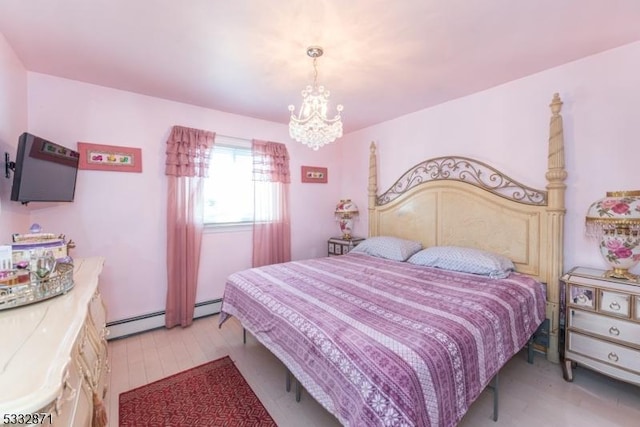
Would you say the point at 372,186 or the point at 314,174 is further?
the point at 314,174

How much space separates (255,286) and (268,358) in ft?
2.41

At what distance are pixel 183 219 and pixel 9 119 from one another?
1.48m

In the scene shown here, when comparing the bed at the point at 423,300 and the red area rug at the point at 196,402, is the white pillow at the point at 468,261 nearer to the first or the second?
the bed at the point at 423,300

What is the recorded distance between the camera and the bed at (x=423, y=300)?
1.23 meters

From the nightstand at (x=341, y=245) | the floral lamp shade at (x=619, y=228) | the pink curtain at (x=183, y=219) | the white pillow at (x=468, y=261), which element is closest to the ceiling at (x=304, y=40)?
the pink curtain at (x=183, y=219)

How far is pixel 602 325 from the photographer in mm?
1945

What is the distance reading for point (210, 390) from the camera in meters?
2.03

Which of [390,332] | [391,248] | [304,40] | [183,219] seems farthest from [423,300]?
[183,219]

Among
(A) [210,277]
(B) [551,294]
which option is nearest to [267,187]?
(A) [210,277]

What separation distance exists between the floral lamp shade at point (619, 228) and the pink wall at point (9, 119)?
4126 mm

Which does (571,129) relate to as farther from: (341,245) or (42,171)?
(42,171)

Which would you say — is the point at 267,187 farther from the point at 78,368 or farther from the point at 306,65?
the point at 78,368

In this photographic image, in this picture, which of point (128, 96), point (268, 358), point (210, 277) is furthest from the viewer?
point (210, 277)

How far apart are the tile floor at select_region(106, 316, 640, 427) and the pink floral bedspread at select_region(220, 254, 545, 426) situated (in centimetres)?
41
